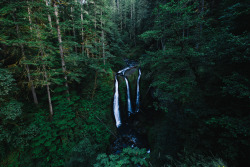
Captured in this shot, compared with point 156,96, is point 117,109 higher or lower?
lower

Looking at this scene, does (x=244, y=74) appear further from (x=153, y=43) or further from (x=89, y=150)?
(x=153, y=43)

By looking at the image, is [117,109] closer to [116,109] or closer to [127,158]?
[116,109]

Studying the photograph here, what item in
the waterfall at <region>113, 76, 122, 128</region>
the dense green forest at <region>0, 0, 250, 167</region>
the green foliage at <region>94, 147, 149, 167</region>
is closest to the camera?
the green foliage at <region>94, 147, 149, 167</region>

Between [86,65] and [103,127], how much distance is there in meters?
6.79

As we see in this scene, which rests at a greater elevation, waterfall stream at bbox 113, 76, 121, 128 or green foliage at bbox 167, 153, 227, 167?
green foliage at bbox 167, 153, 227, 167

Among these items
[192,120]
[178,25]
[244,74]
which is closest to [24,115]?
[192,120]

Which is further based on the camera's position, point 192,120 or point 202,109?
point 192,120

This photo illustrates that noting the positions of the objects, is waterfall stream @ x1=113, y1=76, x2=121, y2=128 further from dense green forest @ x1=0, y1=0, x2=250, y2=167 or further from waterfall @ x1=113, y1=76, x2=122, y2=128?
dense green forest @ x1=0, y1=0, x2=250, y2=167

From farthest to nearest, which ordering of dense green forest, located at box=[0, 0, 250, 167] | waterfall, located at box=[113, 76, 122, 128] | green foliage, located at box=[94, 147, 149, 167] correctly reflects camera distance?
waterfall, located at box=[113, 76, 122, 128], dense green forest, located at box=[0, 0, 250, 167], green foliage, located at box=[94, 147, 149, 167]

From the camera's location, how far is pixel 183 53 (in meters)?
5.18

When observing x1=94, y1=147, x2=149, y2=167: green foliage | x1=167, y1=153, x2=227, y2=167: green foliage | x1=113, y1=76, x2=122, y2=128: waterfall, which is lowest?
x1=113, y1=76, x2=122, y2=128: waterfall

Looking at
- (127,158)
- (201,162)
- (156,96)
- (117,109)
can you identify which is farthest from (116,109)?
(201,162)

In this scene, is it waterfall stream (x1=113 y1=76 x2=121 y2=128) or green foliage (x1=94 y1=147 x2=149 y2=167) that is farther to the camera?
waterfall stream (x1=113 y1=76 x2=121 y2=128)

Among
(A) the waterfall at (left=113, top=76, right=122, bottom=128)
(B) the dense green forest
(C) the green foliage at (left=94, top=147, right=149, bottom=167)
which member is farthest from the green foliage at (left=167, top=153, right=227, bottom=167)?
(A) the waterfall at (left=113, top=76, right=122, bottom=128)
